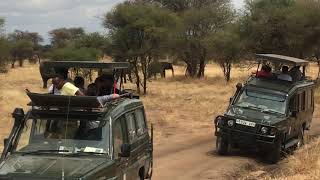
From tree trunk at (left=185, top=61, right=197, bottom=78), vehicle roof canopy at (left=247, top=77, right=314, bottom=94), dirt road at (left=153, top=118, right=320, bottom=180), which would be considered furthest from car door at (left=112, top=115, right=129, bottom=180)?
tree trunk at (left=185, top=61, right=197, bottom=78)

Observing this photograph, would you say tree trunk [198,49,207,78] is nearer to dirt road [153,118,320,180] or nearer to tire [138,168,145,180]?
dirt road [153,118,320,180]

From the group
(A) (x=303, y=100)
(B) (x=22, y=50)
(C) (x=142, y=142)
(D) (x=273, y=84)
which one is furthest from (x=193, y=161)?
(B) (x=22, y=50)

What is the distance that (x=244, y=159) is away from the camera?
15.1 metres

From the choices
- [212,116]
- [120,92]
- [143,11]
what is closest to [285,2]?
[143,11]

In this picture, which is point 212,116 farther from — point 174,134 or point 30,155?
point 30,155

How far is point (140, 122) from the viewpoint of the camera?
31.7ft

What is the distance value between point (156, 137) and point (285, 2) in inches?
1010

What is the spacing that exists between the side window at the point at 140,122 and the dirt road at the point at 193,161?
10.0ft

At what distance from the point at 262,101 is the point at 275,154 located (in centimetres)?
158

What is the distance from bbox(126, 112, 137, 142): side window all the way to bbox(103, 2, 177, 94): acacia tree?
24.1 meters

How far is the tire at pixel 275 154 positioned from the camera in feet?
48.2

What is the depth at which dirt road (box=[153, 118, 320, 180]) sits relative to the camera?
43.3 feet

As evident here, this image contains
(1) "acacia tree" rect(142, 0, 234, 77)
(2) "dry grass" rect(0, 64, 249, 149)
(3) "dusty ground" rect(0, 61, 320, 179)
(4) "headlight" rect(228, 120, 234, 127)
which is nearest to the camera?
(3) "dusty ground" rect(0, 61, 320, 179)

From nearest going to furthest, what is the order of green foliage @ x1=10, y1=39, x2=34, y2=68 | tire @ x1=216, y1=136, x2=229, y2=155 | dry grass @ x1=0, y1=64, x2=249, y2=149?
tire @ x1=216, y1=136, x2=229, y2=155
dry grass @ x1=0, y1=64, x2=249, y2=149
green foliage @ x1=10, y1=39, x2=34, y2=68
